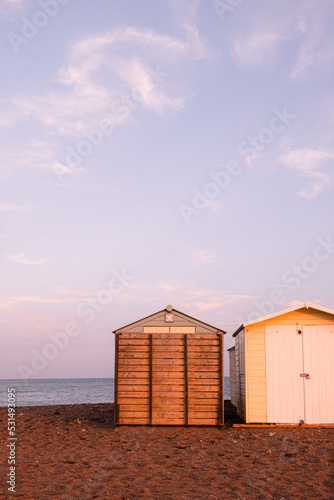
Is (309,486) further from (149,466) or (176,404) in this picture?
(176,404)

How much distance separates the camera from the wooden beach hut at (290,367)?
13.8m

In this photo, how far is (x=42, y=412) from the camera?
18875mm

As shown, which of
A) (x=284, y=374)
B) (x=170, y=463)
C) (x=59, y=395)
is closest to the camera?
(x=170, y=463)

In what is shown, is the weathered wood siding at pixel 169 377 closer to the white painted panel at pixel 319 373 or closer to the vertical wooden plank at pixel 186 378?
the vertical wooden plank at pixel 186 378

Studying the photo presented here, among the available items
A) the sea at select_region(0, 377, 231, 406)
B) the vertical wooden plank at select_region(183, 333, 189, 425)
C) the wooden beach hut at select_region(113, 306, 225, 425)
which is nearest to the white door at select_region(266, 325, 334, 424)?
the wooden beach hut at select_region(113, 306, 225, 425)

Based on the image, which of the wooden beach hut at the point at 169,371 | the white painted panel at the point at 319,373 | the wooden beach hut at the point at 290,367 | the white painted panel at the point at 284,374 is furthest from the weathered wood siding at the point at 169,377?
the white painted panel at the point at 319,373

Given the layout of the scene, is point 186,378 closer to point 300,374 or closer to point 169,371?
point 169,371

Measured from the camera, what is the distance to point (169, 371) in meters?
13.8

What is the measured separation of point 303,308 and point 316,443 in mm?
4174

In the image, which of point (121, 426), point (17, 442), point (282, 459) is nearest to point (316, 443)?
point (282, 459)

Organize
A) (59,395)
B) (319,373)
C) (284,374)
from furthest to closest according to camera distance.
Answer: (59,395) < (284,374) < (319,373)

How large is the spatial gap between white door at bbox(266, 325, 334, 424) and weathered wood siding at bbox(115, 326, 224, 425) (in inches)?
63.6

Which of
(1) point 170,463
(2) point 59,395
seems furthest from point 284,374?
(2) point 59,395

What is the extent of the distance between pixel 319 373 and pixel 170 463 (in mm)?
6469
